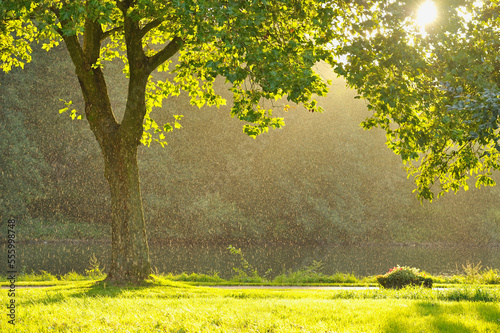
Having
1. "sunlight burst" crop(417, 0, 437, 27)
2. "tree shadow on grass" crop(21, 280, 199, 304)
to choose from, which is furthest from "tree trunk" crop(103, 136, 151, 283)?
"sunlight burst" crop(417, 0, 437, 27)

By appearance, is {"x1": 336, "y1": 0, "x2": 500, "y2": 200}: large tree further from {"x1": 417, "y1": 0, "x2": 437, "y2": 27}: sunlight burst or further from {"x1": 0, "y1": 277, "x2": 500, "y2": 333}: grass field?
{"x1": 0, "y1": 277, "x2": 500, "y2": 333}: grass field

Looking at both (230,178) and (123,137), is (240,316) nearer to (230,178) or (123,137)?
(123,137)

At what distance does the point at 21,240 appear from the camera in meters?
30.5

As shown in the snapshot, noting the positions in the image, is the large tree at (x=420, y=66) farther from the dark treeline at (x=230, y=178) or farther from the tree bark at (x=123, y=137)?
the dark treeline at (x=230, y=178)

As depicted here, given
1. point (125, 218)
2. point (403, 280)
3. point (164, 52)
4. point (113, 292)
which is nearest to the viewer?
point (113, 292)

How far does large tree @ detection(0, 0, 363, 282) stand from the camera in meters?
8.59

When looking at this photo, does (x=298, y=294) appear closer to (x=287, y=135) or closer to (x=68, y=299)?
(x=68, y=299)

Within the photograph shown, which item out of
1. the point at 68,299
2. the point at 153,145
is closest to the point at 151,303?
the point at 68,299

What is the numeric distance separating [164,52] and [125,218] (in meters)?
4.31

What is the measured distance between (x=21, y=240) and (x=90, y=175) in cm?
694

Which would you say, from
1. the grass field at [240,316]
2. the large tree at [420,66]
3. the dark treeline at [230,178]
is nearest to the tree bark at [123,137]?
the grass field at [240,316]

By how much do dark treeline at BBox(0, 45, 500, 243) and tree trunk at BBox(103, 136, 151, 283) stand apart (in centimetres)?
2251

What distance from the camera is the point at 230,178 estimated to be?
37625 millimetres

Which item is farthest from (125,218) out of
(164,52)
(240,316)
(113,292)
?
(240,316)
